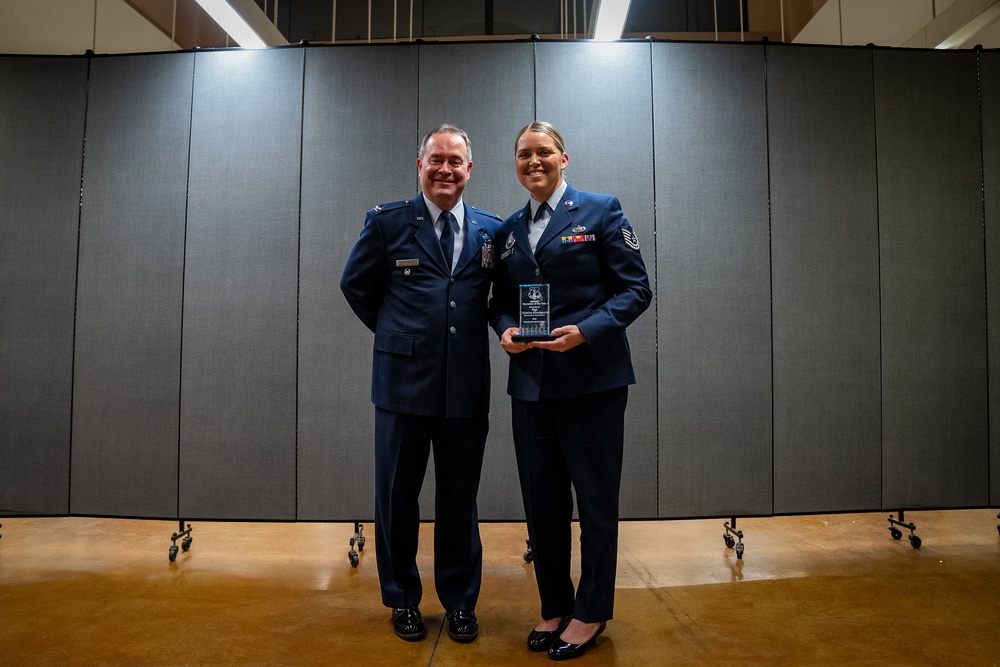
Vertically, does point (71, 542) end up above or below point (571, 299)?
below

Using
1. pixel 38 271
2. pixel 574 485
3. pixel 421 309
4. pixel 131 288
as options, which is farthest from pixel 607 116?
pixel 38 271

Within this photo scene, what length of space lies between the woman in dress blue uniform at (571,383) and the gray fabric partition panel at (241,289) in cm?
178

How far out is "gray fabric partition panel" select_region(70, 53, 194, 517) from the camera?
10.9 feet

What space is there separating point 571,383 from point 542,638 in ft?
2.89

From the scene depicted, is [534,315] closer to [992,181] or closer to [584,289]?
[584,289]

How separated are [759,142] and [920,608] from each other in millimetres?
2403

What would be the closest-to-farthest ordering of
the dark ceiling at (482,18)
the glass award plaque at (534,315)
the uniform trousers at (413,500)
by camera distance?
1. the glass award plaque at (534,315)
2. the uniform trousers at (413,500)
3. the dark ceiling at (482,18)

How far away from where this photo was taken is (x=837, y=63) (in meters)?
3.40

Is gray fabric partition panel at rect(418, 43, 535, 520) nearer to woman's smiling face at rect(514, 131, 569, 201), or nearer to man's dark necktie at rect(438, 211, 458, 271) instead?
man's dark necktie at rect(438, 211, 458, 271)

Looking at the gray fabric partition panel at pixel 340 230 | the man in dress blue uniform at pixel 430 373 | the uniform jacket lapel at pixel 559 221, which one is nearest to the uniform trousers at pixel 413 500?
the man in dress blue uniform at pixel 430 373

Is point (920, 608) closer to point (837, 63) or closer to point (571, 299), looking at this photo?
point (571, 299)

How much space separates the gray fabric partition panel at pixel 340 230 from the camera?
3275mm

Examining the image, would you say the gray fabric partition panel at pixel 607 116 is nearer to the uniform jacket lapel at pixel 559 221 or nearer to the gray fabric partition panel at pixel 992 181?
the uniform jacket lapel at pixel 559 221

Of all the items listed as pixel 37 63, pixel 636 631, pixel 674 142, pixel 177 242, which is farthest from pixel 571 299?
pixel 37 63
